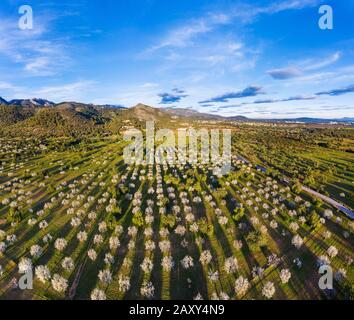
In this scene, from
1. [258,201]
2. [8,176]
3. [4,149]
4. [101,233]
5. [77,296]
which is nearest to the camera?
[77,296]

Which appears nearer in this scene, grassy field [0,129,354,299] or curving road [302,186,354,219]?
grassy field [0,129,354,299]

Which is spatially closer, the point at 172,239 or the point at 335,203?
the point at 172,239

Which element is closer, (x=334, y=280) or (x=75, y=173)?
(x=334, y=280)

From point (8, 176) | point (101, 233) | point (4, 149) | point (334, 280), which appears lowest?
point (334, 280)

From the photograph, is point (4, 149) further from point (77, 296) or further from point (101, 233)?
point (77, 296)

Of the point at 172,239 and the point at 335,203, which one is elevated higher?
the point at 335,203

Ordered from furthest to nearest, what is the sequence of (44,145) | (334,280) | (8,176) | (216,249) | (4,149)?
(44,145)
(4,149)
(8,176)
(216,249)
(334,280)

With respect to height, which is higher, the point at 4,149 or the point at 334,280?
the point at 4,149

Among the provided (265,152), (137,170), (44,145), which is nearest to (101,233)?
(137,170)

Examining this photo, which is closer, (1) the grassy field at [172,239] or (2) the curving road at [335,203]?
(1) the grassy field at [172,239]
